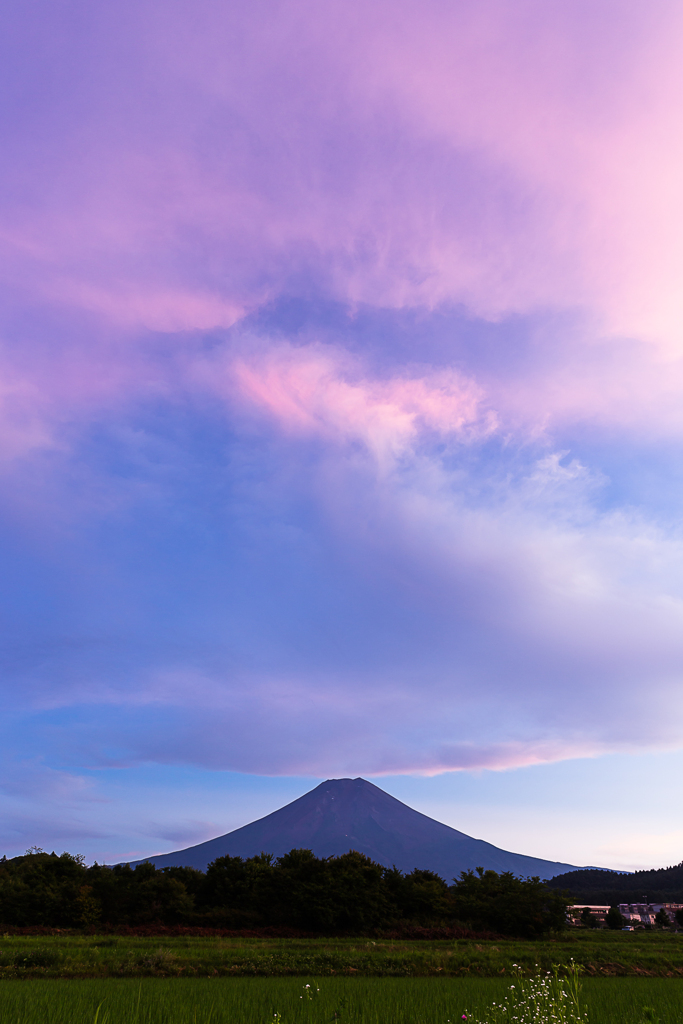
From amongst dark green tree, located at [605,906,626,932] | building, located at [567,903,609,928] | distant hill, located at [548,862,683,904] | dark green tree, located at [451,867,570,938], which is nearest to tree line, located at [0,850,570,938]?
dark green tree, located at [451,867,570,938]

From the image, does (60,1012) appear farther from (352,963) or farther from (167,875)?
(167,875)

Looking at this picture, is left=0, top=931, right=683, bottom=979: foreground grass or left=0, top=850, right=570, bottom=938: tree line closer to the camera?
left=0, top=931, right=683, bottom=979: foreground grass

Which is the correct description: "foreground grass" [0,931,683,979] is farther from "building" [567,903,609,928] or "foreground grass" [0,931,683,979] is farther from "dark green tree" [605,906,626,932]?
"dark green tree" [605,906,626,932]

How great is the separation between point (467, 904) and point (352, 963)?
22.3 meters

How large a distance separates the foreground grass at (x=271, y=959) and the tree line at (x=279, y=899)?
7.54m

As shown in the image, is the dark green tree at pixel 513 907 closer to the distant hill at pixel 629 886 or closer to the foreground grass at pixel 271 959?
the foreground grass at pixel 271 959

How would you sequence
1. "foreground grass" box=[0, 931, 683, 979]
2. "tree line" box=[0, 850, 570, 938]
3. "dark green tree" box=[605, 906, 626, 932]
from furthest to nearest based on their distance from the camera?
"dark green tree" box=[605, 906, 626, 932]
"tree line" box=[0, 850, 570, 938]
"foreground grass" box=[0, 931, 683, 979]

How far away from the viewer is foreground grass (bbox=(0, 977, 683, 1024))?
1054 cm

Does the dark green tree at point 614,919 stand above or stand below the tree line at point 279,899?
below

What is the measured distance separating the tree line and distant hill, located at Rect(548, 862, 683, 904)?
10606 centimetres

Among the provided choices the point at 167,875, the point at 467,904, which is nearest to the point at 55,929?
the point at 167,875

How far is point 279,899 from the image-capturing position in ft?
131

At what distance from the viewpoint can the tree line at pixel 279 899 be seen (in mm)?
36781

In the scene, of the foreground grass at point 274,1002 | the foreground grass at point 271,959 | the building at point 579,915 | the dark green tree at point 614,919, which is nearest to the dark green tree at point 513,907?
the building at point 579,915
